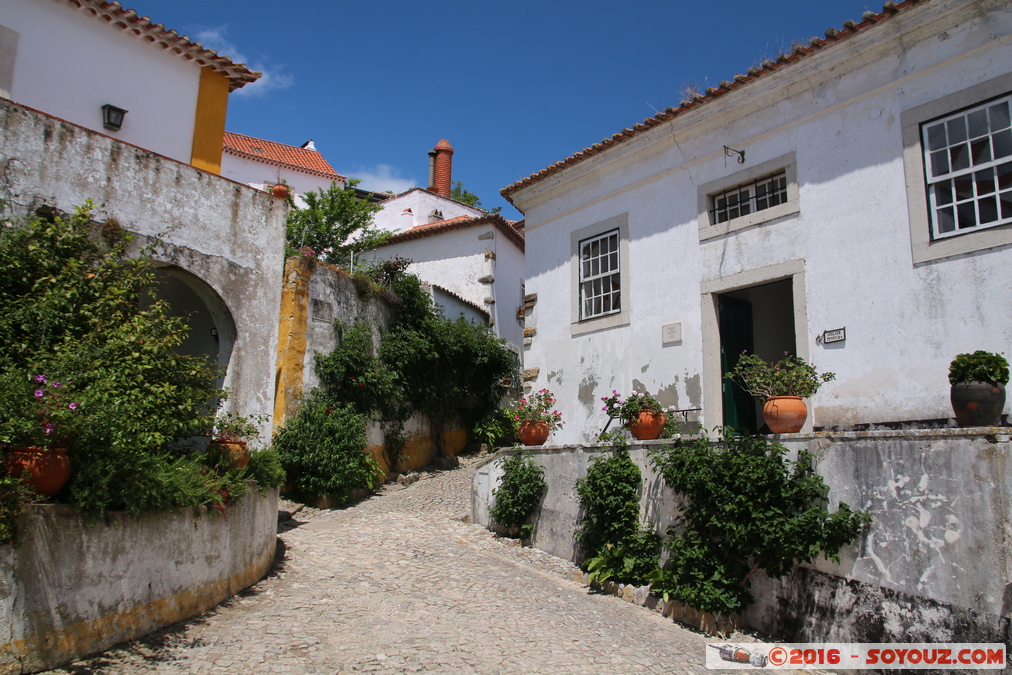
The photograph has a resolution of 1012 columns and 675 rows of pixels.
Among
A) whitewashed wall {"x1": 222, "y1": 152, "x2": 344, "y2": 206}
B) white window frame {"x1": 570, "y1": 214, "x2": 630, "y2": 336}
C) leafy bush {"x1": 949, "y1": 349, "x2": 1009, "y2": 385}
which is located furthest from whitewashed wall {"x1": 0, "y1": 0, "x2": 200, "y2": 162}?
whitewashed wall {"x1": 222, "y1": 152, "x2": 344, "y2": 206}

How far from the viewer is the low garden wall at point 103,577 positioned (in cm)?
470

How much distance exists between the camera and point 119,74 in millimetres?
10750

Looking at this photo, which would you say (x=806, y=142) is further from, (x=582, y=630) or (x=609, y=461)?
(x=582, y=630)

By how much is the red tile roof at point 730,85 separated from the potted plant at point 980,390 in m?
4.37

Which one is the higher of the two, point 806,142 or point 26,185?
Result: point 806,142

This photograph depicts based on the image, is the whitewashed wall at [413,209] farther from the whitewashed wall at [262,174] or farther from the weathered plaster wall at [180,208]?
the weathered plaster wall at [180,208]

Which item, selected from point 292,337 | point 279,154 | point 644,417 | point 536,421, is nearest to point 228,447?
point 292,337

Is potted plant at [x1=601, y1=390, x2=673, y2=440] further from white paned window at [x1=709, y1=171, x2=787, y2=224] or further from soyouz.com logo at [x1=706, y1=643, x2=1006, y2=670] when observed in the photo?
white paned window at [x1=709, y1=171, x2=787, y2=224]

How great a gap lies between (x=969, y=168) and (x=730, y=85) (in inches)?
127

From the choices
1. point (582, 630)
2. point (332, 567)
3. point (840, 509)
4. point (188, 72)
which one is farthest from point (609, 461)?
point (188, 72)

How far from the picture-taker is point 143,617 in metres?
5.64

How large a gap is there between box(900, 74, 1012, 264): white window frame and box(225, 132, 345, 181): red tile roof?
2642 centimetres

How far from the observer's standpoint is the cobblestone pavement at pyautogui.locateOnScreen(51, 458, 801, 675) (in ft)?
18.1

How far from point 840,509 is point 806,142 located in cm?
503
